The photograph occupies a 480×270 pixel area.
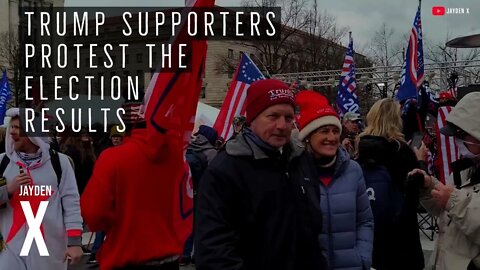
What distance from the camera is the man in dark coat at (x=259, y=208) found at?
2.58m

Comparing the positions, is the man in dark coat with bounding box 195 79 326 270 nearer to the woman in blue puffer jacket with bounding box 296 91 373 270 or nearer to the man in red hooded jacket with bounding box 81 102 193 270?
the woman in blue puffer jacket with bounding box 296 91 373 270

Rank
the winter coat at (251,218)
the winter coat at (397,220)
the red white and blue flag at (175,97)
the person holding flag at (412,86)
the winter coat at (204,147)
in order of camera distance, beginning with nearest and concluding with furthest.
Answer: the winter coat at (251,218)
the red white and blue flag at (175,97)
the winter coat at (397,220)
the person holding flag at (412,86)
the winter coat at (204,147)

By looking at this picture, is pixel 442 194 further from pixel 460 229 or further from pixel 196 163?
pixel 196 163

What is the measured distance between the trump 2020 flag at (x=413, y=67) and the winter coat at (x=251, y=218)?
6.05 meters

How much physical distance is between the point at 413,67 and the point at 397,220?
5.07 meters

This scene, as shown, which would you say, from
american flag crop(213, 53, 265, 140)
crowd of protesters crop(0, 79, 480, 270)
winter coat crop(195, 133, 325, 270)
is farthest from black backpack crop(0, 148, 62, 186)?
american flag crop(213, 53, 265, 140)

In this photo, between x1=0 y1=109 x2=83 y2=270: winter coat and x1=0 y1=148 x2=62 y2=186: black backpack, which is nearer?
x1=0 y1=109 x2=83 y2=270: winter coat

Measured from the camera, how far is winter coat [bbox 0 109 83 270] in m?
4.16

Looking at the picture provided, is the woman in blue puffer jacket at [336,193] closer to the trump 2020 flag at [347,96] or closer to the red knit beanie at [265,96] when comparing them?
the red knit beanie at [265,96]

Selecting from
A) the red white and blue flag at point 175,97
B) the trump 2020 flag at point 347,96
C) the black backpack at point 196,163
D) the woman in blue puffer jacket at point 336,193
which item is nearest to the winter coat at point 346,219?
the woman in blue puffer jacket at point 336,193

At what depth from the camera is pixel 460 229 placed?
2953mm

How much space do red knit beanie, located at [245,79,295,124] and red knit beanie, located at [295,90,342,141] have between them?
0.70 meters

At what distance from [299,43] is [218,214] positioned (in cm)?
4062

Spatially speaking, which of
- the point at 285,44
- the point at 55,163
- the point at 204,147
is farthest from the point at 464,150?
the point at 285,44
